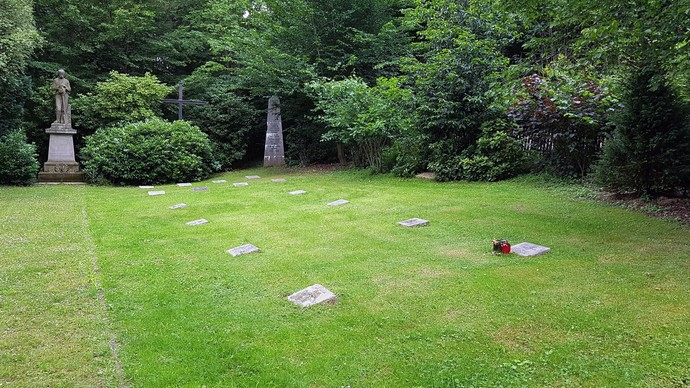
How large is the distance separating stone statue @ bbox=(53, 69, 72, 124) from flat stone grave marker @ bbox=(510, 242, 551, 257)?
1305cm

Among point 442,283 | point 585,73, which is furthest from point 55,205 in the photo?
point 585,73

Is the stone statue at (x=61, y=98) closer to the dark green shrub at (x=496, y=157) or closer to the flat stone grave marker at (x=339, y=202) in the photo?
the flat stone grave marker at (x=339, y=202)

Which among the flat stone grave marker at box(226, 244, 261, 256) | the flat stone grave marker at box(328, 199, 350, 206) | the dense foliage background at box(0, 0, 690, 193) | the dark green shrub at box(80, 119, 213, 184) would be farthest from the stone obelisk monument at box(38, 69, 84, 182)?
the flat stone grave marker at box(226, 244, 261, 256)

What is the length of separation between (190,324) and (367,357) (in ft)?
4.15

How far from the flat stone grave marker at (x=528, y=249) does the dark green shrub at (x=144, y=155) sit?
9.85m

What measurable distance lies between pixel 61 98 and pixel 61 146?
1406mm

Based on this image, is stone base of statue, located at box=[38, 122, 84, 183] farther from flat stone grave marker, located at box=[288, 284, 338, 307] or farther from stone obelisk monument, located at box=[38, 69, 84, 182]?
flat stone grave marker, located at box=[288, 284, 338, 307]

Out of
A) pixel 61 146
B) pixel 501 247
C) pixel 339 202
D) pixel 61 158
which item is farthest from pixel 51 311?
pixel 61 146

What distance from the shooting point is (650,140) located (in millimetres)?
6141

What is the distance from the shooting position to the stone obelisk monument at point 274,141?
15477mm

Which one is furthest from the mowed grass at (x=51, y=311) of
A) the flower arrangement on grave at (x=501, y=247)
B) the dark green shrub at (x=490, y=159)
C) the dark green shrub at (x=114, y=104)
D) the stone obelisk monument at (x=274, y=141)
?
the stone obelisk monument at (x=274, y=141)

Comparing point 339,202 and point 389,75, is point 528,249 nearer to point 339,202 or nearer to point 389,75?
point 339,202

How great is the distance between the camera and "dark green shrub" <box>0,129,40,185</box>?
35.4 ft

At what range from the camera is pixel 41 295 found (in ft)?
11.4
